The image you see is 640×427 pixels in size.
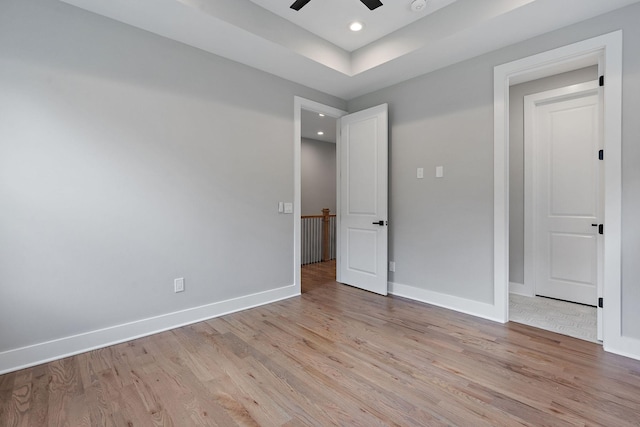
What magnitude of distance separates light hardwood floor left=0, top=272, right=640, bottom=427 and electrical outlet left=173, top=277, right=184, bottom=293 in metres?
0.35

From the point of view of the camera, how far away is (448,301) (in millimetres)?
3244

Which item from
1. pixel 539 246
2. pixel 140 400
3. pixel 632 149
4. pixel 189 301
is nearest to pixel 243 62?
pixel 189 301

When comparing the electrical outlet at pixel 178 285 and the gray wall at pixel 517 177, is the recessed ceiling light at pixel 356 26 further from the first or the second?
the electrical outlet at pixel 178 285

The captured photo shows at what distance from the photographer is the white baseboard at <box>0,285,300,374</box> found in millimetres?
2057

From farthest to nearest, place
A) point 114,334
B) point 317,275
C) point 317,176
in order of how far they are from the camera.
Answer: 1. point 317,176
2. point 317,275
3. point 114,334

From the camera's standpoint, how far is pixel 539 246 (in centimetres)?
358

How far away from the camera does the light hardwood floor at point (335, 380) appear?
1.59 metres

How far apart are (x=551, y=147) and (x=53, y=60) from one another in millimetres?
4855

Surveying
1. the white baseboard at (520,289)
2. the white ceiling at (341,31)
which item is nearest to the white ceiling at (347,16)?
the white ceiling at (341,31)

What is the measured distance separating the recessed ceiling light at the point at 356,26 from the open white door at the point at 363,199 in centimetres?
95

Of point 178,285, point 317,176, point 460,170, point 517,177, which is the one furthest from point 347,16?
point 317,176

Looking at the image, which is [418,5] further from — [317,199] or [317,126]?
[317,199]

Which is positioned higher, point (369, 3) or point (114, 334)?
point (369, 3)

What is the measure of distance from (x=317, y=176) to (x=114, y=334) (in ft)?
19.0
